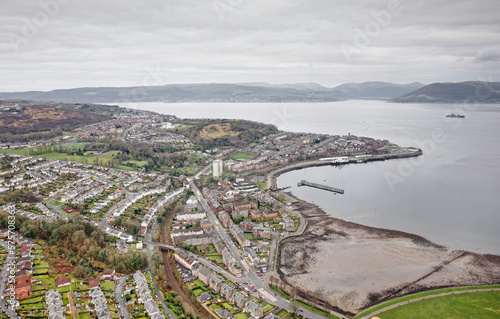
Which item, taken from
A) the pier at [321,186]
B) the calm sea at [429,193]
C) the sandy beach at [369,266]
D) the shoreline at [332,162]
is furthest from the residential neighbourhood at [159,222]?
the calm sea at [429,193]

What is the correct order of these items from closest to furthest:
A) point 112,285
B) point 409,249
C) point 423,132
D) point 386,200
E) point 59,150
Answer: point 112,285
point 409,249
point 386,200
point 59,150
point 423,132

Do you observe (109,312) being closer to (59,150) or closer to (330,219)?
(330,219)

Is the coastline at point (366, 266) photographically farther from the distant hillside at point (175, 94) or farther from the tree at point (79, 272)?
the distant hillside at point (175, 94)

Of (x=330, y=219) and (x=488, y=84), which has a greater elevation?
(x=488, y=84)

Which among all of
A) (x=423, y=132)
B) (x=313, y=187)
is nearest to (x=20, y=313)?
(x=313, y=187)

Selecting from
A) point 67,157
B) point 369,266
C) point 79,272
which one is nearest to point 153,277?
point 79,272

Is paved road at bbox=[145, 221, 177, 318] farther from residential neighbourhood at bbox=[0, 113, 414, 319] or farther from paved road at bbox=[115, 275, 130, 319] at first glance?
paved road at bbox=[115, 275, 130, 319]

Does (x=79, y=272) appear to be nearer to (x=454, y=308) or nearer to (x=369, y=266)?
(x=369, y=266)
